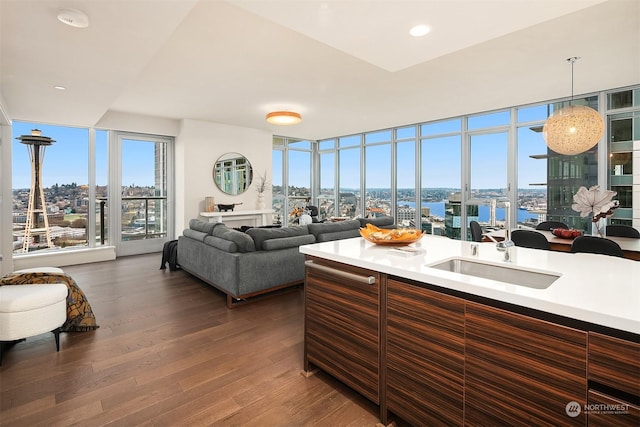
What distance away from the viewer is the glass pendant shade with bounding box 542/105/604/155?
331 centimetres

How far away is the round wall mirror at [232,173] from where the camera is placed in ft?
23.0

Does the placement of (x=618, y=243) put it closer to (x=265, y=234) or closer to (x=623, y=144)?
(x=623, y=144)

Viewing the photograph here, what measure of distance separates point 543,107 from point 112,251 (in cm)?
799

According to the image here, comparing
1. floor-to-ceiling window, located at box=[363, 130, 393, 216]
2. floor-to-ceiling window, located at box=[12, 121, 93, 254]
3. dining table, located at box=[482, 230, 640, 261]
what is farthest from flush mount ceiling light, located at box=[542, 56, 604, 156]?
floor-to-ceiling window, located at box=[12, 121, 93, 254]

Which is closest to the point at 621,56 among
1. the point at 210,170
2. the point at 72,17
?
the point at 72,17

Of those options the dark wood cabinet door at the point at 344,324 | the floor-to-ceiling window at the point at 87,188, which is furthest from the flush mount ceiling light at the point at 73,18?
the floor-to-ceiling window at the point at 87,188

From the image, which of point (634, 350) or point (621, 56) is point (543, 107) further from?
point (634, 350)

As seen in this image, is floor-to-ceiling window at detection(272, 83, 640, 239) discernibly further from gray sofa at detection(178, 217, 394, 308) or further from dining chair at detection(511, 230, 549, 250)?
gray sofa at detection(178, 217, 394, 308)

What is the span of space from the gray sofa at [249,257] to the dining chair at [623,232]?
3.17 m

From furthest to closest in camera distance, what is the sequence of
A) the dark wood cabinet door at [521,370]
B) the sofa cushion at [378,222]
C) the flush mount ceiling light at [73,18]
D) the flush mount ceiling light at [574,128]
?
the sofa cushion at [378,222], the flush mount ceiling light at [574,128], the flush mount ceiling light at [73,18], the dark wood cabinet door at [521,370]

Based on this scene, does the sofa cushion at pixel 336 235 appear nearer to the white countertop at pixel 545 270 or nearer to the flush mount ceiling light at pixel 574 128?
the white countertop at pixel 545 270

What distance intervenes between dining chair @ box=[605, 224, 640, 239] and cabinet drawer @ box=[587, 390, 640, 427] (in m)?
3.56

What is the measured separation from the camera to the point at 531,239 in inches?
123

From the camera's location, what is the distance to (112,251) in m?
5.91
